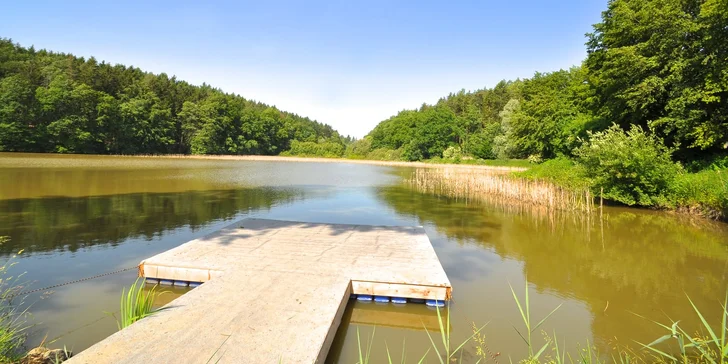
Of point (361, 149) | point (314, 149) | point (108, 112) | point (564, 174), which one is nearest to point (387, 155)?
point (361, 149)

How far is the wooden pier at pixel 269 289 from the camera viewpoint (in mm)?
3195

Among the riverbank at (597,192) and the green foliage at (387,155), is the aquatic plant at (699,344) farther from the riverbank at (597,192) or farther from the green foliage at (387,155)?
the green foliage at (387,155)

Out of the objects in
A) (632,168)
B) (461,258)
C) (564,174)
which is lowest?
(461,258)

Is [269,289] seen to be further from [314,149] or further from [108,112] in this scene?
[314,149]

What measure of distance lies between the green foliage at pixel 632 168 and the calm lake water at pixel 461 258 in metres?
0.87

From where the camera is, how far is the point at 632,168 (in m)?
13.8

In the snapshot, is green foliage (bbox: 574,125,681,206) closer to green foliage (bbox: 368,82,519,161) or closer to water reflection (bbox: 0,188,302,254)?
water reflection (bbox: 0,188,302,254)

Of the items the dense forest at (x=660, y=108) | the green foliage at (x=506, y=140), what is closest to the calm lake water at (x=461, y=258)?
the dense forest at (x=660, y=108)

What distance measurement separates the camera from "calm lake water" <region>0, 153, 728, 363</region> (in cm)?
463

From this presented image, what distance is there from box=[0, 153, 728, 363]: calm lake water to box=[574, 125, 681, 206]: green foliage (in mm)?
874

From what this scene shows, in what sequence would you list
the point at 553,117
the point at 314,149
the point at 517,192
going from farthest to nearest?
1. the point at 314,149
2. the point at 553,117
3. the point at 517,192

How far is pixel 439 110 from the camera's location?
70062 mm

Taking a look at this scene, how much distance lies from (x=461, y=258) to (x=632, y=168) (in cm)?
1030

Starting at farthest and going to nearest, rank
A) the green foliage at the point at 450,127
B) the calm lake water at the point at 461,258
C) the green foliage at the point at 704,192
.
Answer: the green foliage at the point at 450,127
the green foliage at the point at 704,192
the calm lake water at the point at 461,258
